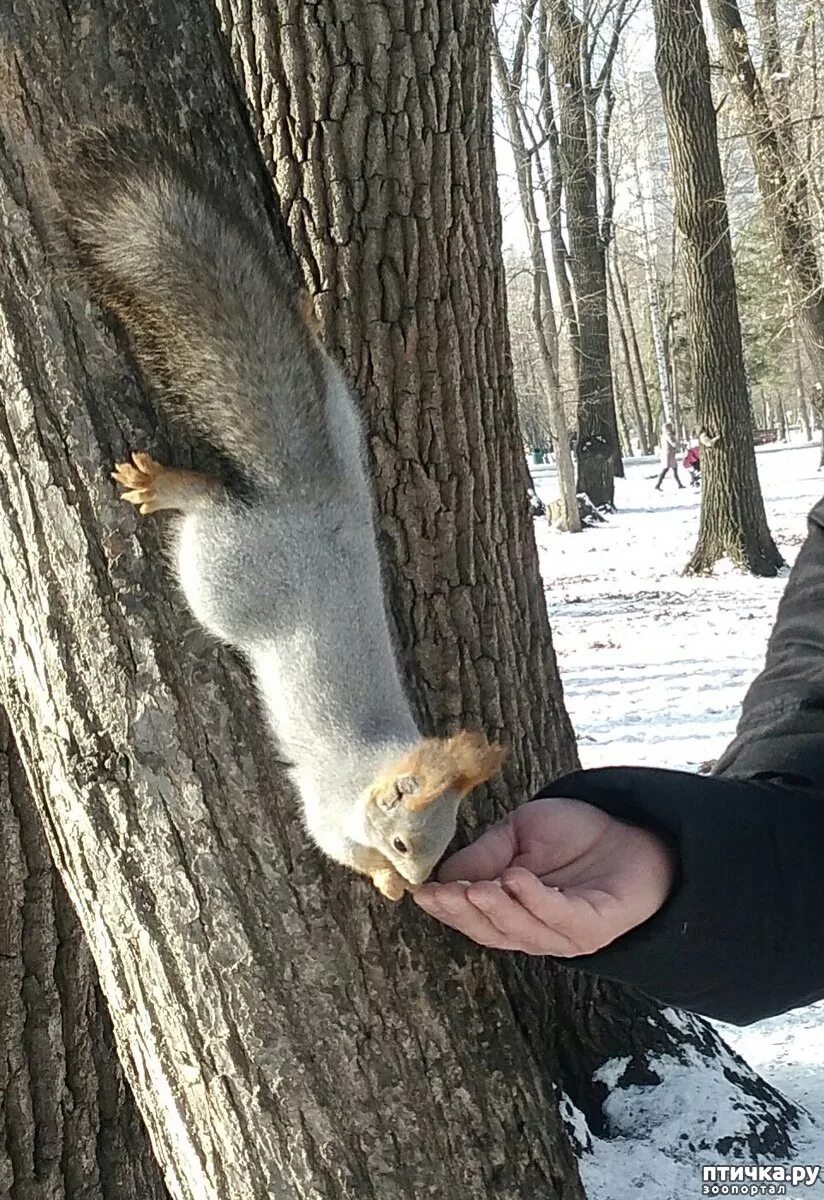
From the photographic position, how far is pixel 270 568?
115cm

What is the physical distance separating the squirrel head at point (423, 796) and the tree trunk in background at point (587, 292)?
13358mm

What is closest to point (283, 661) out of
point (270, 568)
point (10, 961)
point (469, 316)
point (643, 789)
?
point (270, 568)

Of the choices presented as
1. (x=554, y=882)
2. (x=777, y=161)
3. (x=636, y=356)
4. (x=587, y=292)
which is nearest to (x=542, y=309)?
(x=587, y=292)

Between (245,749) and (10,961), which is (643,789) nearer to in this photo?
(245,749)

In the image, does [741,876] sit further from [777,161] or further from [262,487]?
[777,161]

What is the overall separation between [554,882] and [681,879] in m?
0.14

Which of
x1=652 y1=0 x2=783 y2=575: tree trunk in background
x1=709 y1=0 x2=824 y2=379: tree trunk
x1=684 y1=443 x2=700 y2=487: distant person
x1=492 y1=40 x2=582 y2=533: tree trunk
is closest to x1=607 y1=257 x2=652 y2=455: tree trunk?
x1=684 y1=443 x2=700 y2=487: distant person

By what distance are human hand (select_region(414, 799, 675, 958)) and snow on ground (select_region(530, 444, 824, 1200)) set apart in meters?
1.06

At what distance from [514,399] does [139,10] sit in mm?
1265

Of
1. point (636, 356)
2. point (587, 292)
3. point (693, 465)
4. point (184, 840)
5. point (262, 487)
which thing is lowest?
point (693, 465)

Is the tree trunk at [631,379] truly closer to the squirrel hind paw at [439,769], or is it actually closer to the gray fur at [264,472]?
the gray fur at [264,472]

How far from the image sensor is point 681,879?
4.09 ft

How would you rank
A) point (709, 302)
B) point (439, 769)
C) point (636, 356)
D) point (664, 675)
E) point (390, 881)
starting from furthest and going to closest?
point (636, 356), point (709, 302), point (664, 675), point (390, 881), point (439, 769)

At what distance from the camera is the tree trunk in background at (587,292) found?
1381 cm
